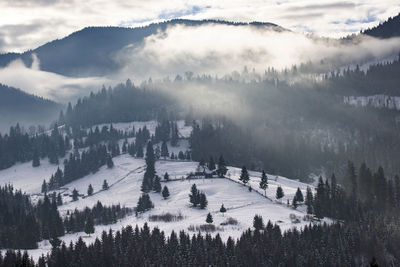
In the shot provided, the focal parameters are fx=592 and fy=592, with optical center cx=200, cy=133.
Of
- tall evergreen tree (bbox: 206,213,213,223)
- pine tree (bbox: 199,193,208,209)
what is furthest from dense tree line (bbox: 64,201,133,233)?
tall evergreen tree (bbox: 206,213,213,223)

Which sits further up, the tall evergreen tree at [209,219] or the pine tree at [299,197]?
the pine tree at [299,197]

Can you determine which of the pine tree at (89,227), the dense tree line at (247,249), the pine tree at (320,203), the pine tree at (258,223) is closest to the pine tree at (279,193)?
the pine tree at (320,203)

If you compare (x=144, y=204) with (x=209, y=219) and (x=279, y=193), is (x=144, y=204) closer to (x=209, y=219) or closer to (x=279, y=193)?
(x=209, y=219)

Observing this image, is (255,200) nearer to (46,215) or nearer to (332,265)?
(332,265)

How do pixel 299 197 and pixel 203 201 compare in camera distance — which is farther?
pixel 203 201

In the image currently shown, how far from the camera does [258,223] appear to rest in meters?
158

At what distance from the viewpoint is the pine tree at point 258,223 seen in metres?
158

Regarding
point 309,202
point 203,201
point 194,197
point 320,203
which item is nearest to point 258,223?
point 320,203

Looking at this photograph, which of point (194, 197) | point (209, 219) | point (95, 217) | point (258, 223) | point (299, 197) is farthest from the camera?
point (95, 217)

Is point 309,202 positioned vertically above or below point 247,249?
above

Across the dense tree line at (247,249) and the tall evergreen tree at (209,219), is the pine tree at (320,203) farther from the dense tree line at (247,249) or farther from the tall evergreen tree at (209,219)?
the tall evergreen tree at (209,219)

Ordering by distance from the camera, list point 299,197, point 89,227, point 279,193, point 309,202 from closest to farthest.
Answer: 1. point 89,227
2. point 309,202
3. point 299,197
4. point 279,193

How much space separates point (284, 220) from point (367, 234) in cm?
2393

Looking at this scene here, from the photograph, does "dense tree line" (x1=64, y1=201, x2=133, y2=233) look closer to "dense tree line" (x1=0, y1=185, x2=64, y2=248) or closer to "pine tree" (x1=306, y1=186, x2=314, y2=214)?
"dense tree line" (x1=0, y1=185, x2=64, y2=248)
